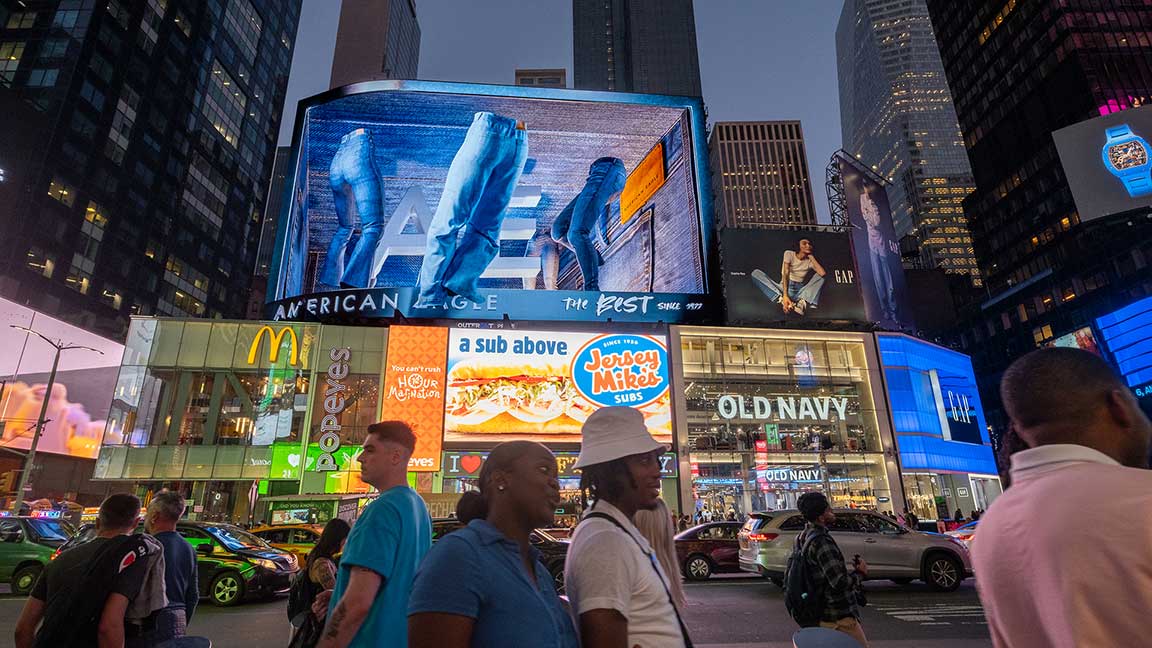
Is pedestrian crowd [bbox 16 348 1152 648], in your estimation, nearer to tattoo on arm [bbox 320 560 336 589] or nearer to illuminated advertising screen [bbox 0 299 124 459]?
tattoo on arm [bbox 320 560 336 589]

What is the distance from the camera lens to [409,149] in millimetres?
33812

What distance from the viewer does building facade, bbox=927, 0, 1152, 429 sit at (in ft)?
209

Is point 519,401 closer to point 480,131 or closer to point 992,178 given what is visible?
point 480,131

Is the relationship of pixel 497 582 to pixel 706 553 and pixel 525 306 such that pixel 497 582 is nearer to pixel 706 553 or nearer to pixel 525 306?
pixel 706 553

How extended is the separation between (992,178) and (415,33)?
133087mm

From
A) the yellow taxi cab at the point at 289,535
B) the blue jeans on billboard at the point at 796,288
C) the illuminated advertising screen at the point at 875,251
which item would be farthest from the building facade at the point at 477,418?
the yellow taxi cab at the point at 289,535

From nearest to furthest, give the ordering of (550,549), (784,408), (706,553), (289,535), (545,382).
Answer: (550,549) < (289,535) < (706,553) < (545,382) < (784,408)

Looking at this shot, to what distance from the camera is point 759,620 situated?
914cm

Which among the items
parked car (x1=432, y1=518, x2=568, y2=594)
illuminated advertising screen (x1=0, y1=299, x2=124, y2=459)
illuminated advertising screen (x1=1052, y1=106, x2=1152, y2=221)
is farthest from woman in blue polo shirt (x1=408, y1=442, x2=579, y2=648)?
illuminated advertising screen (x1=1052, y1=106, x2=1152, y2=221)

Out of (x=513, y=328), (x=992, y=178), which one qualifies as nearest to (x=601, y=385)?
(x=513, y=328)

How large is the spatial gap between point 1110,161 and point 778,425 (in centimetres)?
2379

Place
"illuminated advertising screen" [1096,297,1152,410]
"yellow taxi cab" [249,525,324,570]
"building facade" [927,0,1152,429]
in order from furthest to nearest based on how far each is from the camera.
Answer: "building facade" [927,0,1152,429] → "illuminated advertising screen" [1096,297,1152,410] → "yellow taxi cab" [249,525,324,570]

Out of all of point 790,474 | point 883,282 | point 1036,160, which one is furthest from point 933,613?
point 1036,160

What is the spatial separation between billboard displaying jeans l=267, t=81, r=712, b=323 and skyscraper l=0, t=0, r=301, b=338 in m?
32.7
